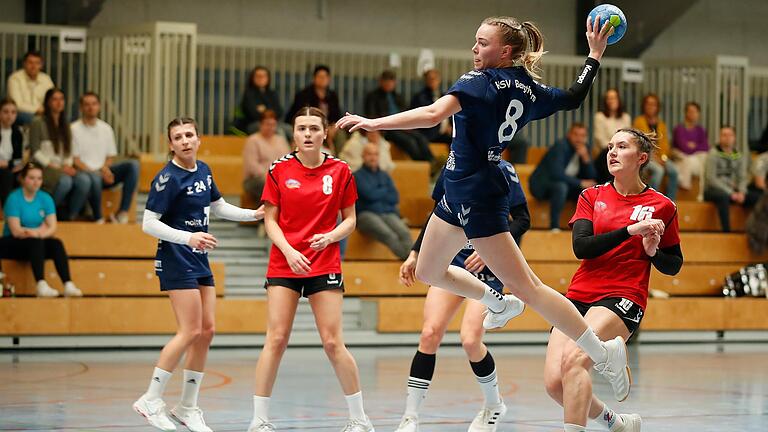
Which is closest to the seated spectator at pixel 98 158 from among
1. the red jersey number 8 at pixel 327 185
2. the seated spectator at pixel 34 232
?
the seated spectator at pixel 34 232

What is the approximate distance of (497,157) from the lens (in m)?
5.09

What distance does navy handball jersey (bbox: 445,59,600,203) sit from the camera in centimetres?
490

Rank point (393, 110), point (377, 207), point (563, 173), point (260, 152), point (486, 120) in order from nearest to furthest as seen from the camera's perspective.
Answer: point (486, 120) < point (377, 207) < point (260, 152) < point (563, 173) < point (393, 110)

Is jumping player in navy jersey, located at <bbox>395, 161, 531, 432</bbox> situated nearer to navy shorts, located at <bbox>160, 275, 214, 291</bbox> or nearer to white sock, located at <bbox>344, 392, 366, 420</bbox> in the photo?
white sock, located at <bbox>344, 392, 366, 420</bbox>

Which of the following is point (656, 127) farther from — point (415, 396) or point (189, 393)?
point (189, 393)

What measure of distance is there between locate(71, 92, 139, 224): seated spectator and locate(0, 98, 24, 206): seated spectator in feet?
1.89

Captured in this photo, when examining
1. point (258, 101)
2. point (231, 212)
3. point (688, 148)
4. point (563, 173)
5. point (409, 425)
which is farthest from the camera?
point (688, 148)

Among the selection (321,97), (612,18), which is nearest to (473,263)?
(612,18)

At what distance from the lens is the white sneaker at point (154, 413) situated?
630cm

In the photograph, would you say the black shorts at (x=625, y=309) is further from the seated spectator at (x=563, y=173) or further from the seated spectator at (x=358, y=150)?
the seated spectator at (x=563, y=173)

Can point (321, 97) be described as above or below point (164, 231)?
above

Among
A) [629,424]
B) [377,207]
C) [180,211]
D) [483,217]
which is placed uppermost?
[483,217]

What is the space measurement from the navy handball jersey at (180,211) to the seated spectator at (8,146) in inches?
248

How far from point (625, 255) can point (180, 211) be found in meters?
2.47
